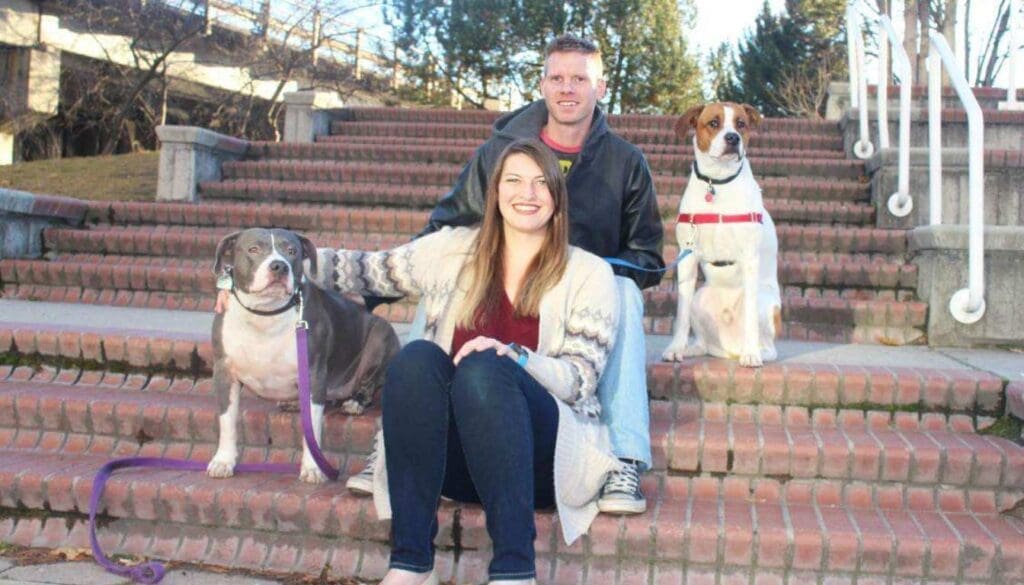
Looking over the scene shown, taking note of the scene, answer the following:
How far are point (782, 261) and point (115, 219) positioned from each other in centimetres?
475

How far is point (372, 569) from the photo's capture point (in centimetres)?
312

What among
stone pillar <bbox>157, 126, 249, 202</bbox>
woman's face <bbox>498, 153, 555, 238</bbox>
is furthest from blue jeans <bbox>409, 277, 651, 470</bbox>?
stone pillar <bbox>157, 126, 249, 202</bbox>

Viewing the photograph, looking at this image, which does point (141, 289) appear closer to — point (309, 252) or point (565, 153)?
point (309, 252)

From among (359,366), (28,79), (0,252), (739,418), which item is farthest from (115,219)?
(28,79)

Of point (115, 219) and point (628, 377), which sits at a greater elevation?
point (115, 219)

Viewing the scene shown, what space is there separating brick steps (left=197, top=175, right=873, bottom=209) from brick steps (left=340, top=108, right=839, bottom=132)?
1.69 meters

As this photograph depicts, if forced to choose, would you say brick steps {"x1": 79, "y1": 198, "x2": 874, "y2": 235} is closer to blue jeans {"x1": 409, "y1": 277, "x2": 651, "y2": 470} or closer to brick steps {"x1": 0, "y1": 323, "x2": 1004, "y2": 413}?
brick steps {"x1": 0, "y1": 323, "x2": 1004, "y2": 413}

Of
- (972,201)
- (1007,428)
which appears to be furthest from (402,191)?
(1007,428)

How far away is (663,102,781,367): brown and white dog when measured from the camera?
410 cm

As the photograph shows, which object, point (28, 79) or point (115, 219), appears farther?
point (28, 79)

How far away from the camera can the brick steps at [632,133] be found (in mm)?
8445

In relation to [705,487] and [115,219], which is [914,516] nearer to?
[705,487]

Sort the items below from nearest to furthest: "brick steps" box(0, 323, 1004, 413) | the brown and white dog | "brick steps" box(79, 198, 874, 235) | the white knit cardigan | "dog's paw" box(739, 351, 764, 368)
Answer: the white knit cardigan, "brick steps" box(0, 323, 1004, 413), "dog's paw" box(739, 351, 764, 368), the brown and white dog, "brick steps" box(79, 198, 874, 235)

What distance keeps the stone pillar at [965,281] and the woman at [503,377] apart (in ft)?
9.25
